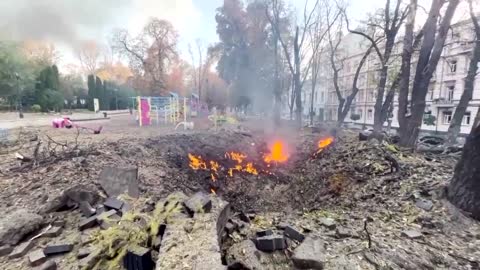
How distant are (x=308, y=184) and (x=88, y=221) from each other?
5.66 m

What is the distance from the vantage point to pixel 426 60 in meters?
7.87

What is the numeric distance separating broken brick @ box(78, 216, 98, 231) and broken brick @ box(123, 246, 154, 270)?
1303 millimetres

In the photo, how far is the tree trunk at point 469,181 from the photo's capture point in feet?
12.5

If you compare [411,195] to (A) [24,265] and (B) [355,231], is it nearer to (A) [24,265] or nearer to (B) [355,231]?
(B) [355,231]

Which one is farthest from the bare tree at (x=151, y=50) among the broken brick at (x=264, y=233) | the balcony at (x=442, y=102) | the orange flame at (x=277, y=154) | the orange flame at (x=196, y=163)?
the balcony at (x=442, y=102)

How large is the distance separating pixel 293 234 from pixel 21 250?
339 cm

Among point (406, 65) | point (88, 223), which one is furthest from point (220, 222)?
point (406, 65)

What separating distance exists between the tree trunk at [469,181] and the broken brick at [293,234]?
2691 millimetres

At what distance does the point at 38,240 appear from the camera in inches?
133

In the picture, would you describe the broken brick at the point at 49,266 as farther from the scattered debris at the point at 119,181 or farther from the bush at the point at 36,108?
the bush at the point at 36,108

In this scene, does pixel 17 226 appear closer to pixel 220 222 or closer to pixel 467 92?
pixel 220 222

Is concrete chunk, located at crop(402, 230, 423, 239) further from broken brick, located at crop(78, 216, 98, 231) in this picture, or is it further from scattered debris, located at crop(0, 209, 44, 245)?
scattered debris, located at crop(0, 209, 44, 245)

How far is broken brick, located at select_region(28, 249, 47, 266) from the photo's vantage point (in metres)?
2.89

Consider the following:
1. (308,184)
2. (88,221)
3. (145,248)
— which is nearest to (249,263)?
(145,248)
